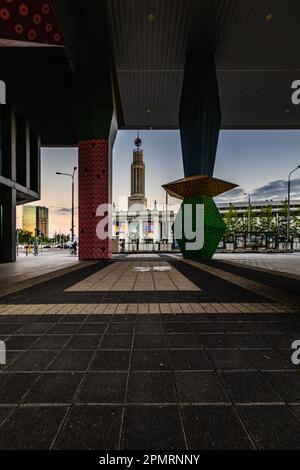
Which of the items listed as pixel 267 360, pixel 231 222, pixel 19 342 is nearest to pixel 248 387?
pixel 267 360

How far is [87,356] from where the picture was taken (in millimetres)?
2760

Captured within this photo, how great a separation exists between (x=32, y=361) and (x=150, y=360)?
118 centimetres

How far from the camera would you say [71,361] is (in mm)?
2660

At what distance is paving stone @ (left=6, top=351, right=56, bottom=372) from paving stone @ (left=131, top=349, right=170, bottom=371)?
859 millimetres

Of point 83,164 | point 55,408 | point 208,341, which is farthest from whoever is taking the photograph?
point 83,164

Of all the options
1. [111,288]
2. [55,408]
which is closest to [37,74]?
[111,288]

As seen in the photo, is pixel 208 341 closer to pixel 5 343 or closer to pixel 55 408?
pixel 55 408

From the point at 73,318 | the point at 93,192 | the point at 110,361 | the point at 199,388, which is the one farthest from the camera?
the point at 93,192

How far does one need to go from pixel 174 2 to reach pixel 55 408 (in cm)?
1792

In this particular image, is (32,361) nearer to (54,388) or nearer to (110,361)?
(54,388)

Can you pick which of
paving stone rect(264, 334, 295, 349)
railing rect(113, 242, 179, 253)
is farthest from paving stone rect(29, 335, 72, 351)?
railing rect(113, 242, 179, 253)

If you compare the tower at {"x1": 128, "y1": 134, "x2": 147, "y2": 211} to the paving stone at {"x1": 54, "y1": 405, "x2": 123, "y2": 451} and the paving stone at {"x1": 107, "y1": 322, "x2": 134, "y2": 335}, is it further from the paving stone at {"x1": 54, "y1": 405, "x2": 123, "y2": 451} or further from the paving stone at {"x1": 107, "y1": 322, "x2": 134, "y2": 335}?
the paving stone at {"x1": 54, "y1": 405, "x2": 123, "y2": 451}

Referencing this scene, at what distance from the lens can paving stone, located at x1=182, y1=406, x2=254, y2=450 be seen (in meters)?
1.55

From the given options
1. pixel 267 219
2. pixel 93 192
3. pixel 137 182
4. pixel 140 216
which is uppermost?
pixel 137 182
